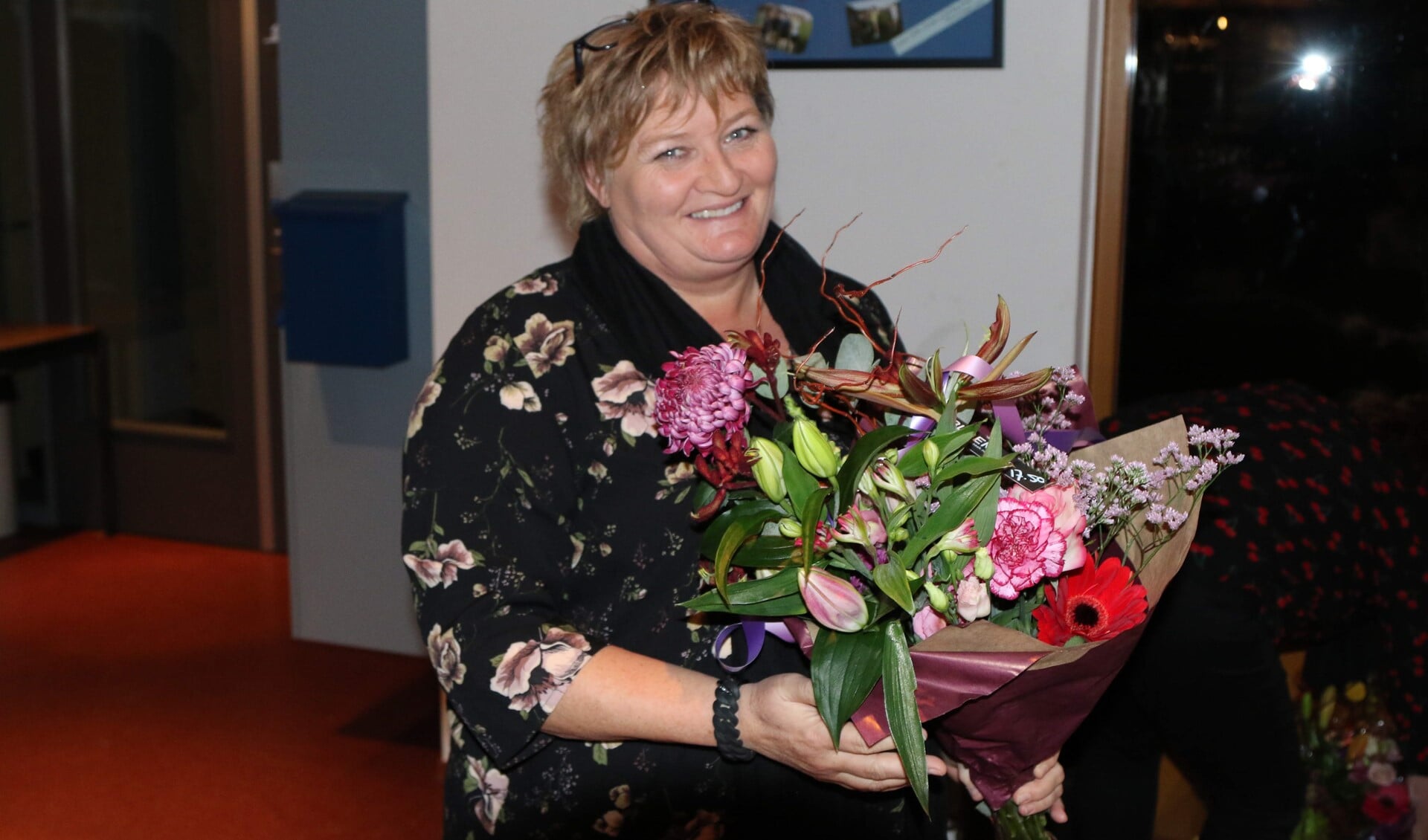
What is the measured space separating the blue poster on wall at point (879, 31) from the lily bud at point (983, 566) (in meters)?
1.46

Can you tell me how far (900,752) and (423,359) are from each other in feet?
9.57

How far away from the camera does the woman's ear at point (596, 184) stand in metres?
1.61

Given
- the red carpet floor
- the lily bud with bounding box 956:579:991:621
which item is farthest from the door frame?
the red carpet floor

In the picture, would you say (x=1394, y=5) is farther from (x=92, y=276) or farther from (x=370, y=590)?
(x=92, y=276)

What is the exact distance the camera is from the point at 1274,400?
2150mm

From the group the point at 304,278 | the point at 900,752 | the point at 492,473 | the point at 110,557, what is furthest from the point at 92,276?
the point at 900,752

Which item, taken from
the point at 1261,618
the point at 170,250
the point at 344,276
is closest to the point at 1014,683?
the point at 1261,618

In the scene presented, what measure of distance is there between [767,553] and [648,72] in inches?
22.9

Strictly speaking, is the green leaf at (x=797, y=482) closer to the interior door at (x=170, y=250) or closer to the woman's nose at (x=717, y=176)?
the woman's nose at (x=717, y=176)

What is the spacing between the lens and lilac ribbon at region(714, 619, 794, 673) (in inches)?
52.7

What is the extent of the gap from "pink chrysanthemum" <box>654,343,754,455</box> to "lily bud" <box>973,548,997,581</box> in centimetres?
24

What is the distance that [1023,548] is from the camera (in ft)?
3.79

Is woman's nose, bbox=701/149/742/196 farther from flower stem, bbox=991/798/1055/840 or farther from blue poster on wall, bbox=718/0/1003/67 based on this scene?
blue poster on wall, bbox=718/0/1003/67

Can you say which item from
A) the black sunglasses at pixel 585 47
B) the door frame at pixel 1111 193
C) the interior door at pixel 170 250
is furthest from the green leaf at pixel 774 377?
the interior door at pixel 170 250
